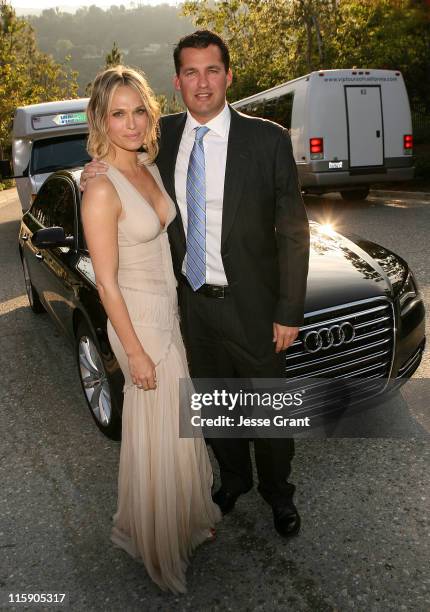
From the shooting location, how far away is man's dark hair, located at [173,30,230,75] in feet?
8.15

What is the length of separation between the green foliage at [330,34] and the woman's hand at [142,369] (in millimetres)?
13594

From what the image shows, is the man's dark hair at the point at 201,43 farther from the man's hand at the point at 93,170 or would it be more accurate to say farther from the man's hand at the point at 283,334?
the man's hand at the point at 283,334

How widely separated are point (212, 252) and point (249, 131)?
512 millimetres

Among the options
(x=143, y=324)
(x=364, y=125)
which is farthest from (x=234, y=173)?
(x=364, y=125)

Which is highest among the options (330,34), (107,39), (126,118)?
(107,39)

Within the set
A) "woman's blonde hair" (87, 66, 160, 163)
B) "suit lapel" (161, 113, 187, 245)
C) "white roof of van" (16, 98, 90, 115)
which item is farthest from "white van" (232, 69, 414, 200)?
"woman's blonde hair" (87, 66, 160, 163)

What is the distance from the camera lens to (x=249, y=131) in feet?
8.04

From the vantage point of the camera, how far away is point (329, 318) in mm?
3197

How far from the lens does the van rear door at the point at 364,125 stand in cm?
1132

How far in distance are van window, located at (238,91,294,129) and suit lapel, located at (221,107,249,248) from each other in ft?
33.6

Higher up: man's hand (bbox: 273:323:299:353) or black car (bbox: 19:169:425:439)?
man's hand (bbox: 273:323:299:353)

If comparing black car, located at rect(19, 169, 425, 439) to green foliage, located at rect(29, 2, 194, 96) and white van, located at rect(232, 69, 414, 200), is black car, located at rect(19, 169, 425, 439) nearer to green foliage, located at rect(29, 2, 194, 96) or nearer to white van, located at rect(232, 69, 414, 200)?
white van, located at rect(232, 69, 414, 200)

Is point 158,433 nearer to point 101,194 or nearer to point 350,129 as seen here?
point 101,194

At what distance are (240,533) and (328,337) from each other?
1.07 metres
